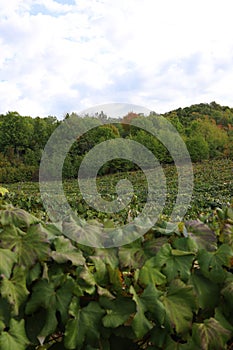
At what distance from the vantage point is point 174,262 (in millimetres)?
1443

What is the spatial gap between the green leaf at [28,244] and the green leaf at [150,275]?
32 cm

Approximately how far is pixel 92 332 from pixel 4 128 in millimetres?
55394

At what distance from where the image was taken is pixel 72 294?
1.35 m

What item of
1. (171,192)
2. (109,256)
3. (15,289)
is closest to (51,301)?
(15,289)

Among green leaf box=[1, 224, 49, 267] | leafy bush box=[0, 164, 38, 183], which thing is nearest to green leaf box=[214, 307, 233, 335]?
green leaf box=[1, 224, 49, 267]

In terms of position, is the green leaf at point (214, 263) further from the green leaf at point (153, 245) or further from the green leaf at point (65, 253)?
the green leaf at point (65, 253)

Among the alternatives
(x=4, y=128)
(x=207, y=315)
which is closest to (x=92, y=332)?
(x=207, y=315)

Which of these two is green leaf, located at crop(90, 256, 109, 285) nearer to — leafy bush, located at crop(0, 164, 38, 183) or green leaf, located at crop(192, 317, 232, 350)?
green leaf, located at crop(192, 317, 232, 350)

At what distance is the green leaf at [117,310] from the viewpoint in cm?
136

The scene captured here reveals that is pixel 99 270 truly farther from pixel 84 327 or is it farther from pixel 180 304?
pixel 180 304

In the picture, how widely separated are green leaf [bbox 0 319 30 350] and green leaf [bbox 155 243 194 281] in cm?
47

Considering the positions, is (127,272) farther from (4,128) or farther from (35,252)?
(4,128)

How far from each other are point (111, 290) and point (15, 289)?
320 millimetres

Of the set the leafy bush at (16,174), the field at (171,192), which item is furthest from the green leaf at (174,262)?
the leafy bush at (16,174)
